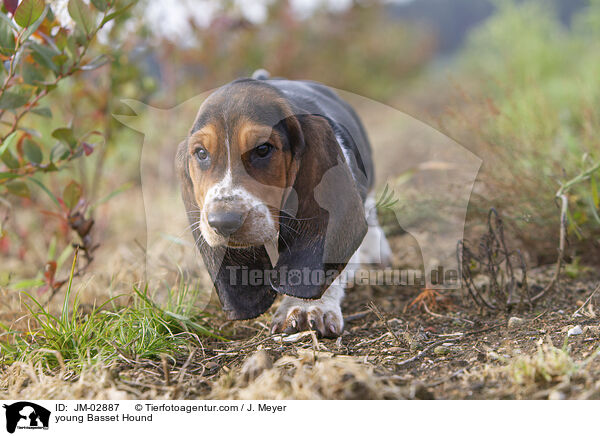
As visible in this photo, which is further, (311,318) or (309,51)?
(309,51)

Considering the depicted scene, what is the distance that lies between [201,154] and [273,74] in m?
6.21

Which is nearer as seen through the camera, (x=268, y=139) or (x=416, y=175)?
(x=268, y=139)

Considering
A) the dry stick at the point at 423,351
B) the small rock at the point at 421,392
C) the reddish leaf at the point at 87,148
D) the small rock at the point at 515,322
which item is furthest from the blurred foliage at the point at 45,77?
the small rock at the point at 515,322

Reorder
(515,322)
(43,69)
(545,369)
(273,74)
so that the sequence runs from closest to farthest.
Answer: (545,369), (515,322), (43,69), (273,74)

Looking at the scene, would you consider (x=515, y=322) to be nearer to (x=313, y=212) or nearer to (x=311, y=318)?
(x=311, y=318)

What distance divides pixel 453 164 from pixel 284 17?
6.10 meters

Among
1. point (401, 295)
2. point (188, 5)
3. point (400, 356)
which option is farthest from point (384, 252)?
point (188, 5)

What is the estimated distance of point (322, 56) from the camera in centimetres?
1362

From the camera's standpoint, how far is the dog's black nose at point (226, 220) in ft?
7.57
